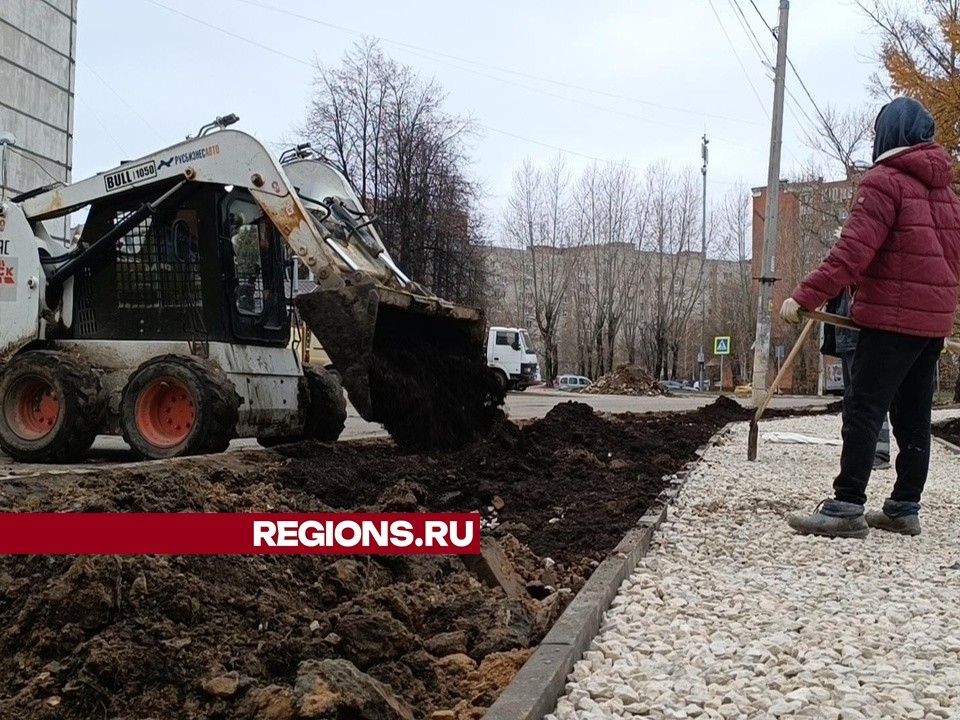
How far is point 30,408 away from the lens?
8.80 meters

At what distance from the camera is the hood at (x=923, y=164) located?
525cm

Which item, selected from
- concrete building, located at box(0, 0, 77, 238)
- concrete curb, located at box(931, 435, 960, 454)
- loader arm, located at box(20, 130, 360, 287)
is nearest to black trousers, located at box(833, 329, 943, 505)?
loader arm, located at box(20, 130, 360, 287)

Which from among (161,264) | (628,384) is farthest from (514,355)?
(161,264)

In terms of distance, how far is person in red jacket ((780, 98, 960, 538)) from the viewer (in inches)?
204

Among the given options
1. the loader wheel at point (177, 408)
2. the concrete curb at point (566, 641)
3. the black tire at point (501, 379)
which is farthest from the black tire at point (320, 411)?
the concrete curb at point (566, 641)

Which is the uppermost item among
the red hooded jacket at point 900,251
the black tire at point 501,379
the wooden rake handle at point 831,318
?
the red hooded jacket at point 900,251

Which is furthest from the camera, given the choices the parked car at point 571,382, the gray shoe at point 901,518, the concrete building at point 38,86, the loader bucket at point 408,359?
the parked car at point 571,382

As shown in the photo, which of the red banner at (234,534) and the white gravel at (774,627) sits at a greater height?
the red banner at (234,534)

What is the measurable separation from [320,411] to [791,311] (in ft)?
18.2

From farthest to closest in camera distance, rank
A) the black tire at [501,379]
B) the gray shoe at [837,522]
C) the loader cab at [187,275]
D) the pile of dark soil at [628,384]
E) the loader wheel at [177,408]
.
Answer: the pile of dark soil at [628,384]
the black tire at [501,379]
the loader cab at [187,275]
the loader wheel at [177,408]
the gray shoe at [837,522]

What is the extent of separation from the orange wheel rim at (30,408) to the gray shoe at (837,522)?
20.9 ft

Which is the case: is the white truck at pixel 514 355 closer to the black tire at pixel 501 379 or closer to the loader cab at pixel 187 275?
the black tire at pixel 501 379

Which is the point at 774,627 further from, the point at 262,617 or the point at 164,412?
the point at 164,412

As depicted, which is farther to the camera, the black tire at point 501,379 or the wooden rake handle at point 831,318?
the black tire at point 501,379
